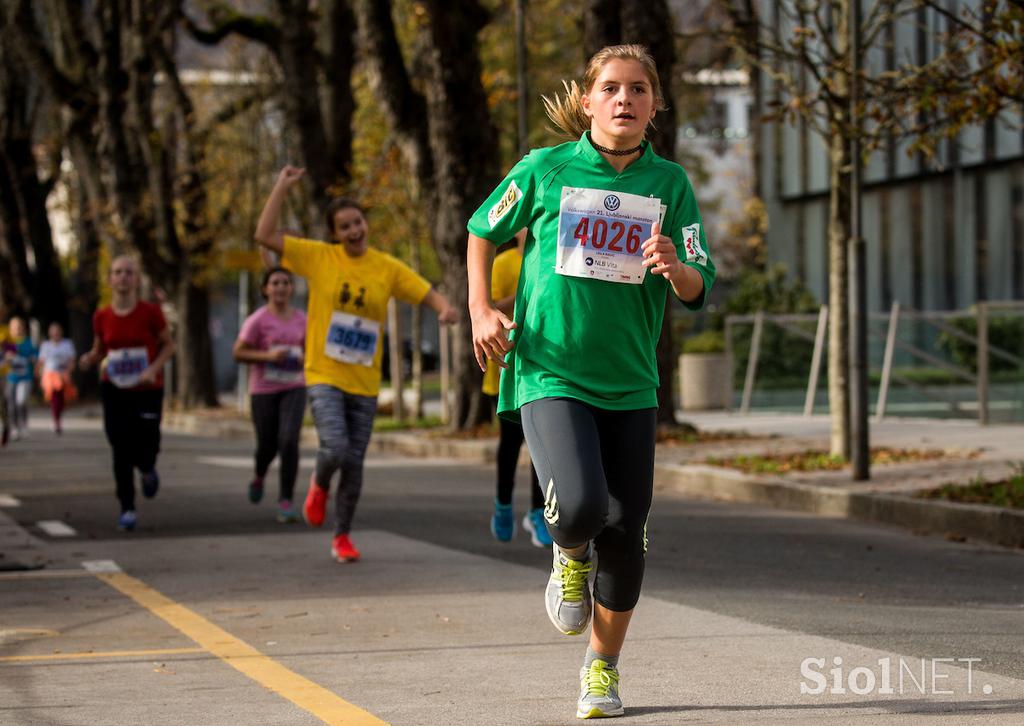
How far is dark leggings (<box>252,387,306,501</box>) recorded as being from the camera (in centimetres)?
1233

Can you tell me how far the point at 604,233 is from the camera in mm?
5230

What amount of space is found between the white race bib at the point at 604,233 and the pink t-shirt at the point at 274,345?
716 centimetres

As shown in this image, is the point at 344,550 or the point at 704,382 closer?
the point at 344,550

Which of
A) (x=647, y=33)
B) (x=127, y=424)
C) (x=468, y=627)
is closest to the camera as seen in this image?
(x=468, y=627)

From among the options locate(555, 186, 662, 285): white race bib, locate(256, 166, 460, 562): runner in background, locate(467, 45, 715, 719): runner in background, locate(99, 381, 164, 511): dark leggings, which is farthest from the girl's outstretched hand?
locate(99, 381, 164, 511): dark leggings

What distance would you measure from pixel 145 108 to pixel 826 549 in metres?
24.0

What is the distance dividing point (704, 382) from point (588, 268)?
69.8ft

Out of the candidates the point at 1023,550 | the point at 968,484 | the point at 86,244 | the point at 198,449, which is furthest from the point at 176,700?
the point at 86,244

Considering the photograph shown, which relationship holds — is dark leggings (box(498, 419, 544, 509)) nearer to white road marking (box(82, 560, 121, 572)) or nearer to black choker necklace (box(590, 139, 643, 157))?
white road marking (box(82, 560, 121, 572))

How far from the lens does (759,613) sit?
7.45 m

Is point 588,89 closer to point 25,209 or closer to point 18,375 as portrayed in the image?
point 18,375

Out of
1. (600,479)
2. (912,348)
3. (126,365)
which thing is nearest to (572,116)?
(600,479)

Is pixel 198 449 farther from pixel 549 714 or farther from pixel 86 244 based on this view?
pixel 86 244

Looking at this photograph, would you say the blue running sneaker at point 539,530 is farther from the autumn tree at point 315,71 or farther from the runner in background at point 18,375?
the runner in background at point 18,375
